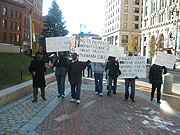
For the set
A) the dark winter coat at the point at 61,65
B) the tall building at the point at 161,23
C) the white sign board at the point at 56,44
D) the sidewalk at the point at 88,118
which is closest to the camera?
the sidewalk at the point at 88,118

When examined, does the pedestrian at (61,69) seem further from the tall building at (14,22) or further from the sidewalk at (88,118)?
the tall building at (14,22)

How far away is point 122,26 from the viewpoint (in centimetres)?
7550

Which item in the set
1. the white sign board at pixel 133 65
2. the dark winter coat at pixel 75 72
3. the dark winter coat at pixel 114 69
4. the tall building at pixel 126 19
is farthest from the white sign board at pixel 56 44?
the tall building at pixel 126 19

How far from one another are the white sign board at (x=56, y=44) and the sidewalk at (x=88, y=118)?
2137mm

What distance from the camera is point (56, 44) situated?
8.27 metres

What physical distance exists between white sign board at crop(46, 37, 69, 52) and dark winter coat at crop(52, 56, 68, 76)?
59 cm

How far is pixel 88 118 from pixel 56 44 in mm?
3903

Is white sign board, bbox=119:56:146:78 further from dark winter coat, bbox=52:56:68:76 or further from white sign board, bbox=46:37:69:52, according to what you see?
white sign board, bbox=46:37:69:52

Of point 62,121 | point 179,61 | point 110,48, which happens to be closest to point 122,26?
point 179,61

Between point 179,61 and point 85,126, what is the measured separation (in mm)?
43080

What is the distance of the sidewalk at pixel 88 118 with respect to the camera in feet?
15.2

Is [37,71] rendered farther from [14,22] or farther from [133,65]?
[14,22]

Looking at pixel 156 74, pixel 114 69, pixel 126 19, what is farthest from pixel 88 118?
pixel 126 19

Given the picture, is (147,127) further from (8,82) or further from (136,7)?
(136,7)
